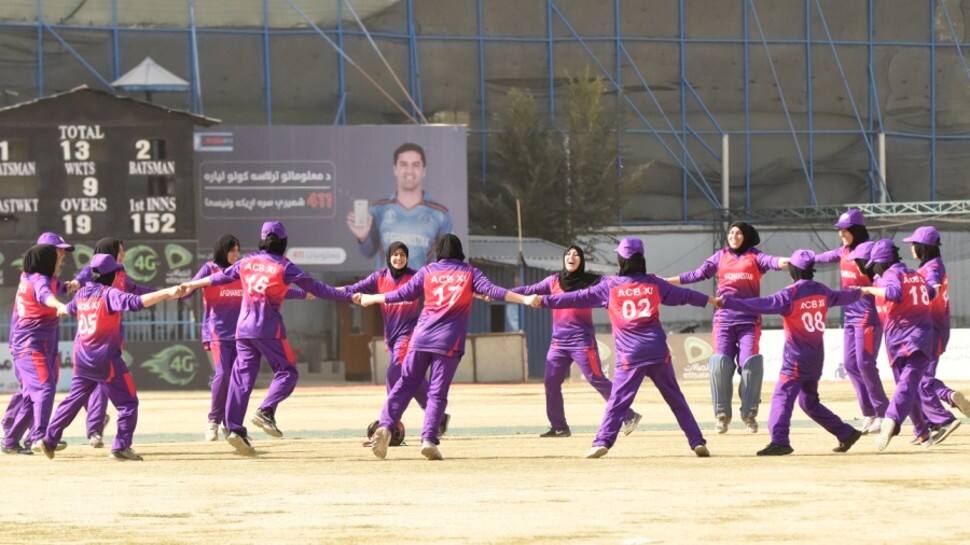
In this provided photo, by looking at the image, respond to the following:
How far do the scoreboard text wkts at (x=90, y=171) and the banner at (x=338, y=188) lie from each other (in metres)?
3.74

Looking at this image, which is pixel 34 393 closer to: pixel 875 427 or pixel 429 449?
pixel 429 449

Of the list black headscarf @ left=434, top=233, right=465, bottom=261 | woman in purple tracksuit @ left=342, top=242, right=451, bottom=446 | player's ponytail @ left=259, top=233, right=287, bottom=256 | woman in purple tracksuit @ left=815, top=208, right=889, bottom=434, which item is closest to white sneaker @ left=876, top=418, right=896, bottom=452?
woman in purple tracksuit @ left=815, top=208, right=889, bottom=434

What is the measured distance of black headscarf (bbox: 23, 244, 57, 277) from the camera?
1906cm

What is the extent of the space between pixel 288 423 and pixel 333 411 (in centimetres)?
386

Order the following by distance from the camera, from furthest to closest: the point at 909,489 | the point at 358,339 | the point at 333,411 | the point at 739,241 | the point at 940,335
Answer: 1. the point at 358,339
2. the point at 333,411
3. the point at 739,241
4. the point at 940,335
5. the point at 909,489

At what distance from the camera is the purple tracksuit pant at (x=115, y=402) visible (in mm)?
18031

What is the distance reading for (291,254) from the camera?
45.2m

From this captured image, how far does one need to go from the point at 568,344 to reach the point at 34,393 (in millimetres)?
5846

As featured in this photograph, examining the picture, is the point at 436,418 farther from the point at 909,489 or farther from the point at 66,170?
the point at 66,170

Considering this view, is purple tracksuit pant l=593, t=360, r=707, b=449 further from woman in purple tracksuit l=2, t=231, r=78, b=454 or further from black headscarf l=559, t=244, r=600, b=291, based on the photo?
woman in purple tracksuit l=2, t=231, r=78, b=454

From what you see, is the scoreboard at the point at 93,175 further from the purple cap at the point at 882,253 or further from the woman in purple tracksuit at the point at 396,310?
the purple cap at the point at 882,253

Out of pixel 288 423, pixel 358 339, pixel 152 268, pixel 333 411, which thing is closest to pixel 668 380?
pixel 288 423

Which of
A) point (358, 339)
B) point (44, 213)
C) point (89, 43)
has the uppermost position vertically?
point (89, 43)

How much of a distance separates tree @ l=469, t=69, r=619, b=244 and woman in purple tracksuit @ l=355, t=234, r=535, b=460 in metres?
37.1
